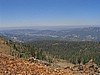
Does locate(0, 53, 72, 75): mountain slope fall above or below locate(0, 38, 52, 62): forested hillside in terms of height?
above

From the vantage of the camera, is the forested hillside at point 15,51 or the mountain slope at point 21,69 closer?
the mountain slope at point 21,69

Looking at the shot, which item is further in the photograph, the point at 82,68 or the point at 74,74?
the point at 82,68

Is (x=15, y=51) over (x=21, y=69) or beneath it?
beneath

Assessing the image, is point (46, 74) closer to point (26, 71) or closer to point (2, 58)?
point (26, 71)

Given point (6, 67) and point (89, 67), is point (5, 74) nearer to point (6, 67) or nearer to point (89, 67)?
point (6, 67)

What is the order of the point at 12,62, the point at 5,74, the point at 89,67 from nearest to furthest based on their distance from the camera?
the point at 5,74
the point at 12,62
the point at 89,67

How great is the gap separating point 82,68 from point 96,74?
1421mm

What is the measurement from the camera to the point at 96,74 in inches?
635

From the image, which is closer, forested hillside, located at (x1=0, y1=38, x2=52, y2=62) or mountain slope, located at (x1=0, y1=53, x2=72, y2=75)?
mountain slope, located at (x1=0, y1=53, x2=72, y2=75)

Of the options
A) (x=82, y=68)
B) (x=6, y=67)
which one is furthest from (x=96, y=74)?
(x=6, y=67)

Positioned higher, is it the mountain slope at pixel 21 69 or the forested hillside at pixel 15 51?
the mountain slope at pixel 21 69

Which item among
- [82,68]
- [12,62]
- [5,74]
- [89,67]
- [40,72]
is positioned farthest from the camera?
[89,67]

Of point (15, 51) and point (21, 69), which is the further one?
point (15, 51)

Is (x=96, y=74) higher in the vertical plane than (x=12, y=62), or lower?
lower
